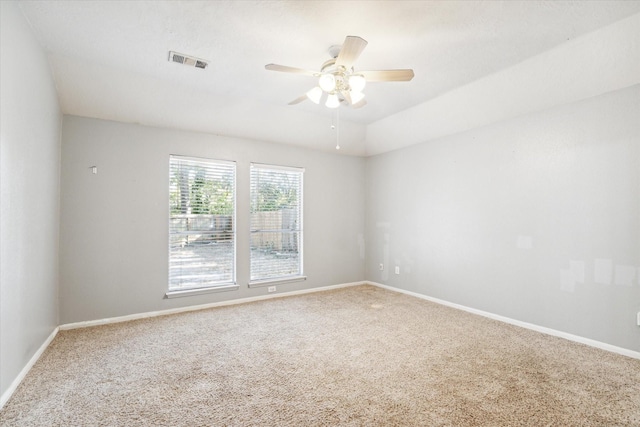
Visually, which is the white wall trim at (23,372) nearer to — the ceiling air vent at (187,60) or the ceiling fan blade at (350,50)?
the ceiling air vent at (187,60)

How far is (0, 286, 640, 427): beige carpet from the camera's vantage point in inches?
78.4

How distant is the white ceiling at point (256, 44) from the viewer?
2.31 m

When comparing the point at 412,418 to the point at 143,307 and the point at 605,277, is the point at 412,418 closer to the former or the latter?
the point at 605,277

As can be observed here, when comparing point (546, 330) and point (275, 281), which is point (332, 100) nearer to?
point (275, 281)

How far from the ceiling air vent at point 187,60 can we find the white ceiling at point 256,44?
0.21 feet

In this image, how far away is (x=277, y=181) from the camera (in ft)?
16.6

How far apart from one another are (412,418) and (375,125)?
4.08 metres

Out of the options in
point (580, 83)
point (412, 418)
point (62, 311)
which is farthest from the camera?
point (62, 311)

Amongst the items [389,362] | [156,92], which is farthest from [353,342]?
[156,92]

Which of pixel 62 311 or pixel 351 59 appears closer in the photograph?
pixel 351 59

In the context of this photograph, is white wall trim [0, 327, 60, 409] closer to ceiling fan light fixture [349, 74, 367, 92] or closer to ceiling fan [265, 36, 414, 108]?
ceiling fan [265, 36, 414, 108]

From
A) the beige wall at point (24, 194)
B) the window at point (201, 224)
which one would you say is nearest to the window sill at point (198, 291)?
the window at point (201, 224)

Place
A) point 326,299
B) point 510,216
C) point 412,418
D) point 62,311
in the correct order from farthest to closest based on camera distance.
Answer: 1. point 326,299
2. point 510,216
3. point 62,311
4. point 412,418

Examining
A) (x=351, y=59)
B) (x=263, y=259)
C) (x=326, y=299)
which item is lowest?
(x=326, y=299)
